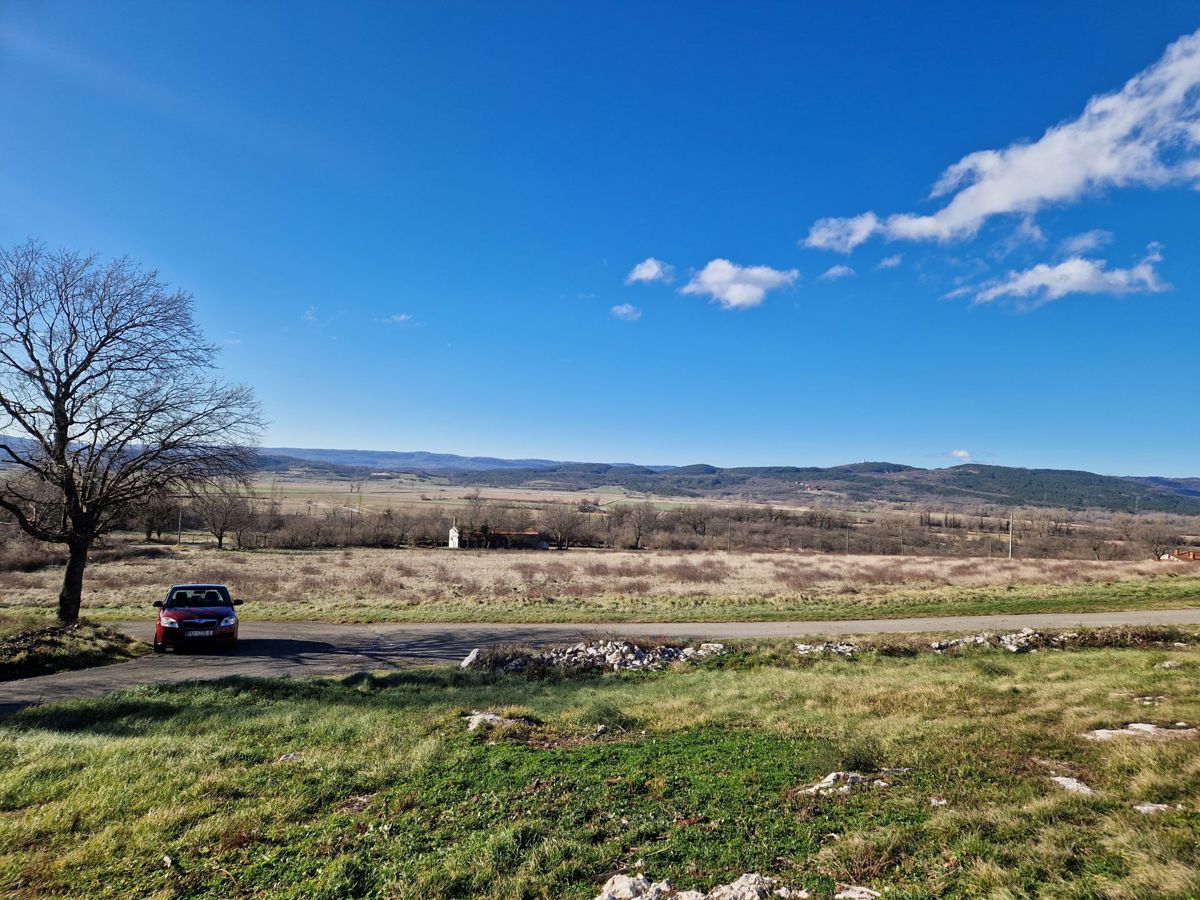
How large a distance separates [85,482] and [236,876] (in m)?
17.6

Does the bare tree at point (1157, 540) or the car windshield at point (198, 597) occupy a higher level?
the car windshield at point (198, 597)

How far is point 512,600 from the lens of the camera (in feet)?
99.9

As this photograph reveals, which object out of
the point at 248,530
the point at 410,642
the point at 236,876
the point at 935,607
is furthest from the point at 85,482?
the point at 248,530

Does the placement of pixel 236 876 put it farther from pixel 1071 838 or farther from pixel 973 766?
pixel 973 766

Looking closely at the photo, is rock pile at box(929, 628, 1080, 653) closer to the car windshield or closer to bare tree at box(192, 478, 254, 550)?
the car windshield

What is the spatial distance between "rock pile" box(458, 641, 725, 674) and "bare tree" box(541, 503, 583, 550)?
61451 mm

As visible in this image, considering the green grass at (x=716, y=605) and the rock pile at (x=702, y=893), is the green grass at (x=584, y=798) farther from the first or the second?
the green grass at (x=716, y=605)

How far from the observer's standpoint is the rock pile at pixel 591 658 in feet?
47.8

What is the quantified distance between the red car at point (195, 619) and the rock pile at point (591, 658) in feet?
22.1

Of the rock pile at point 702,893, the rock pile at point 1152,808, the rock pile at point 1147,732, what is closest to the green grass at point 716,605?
the rock pile at point 1147,732

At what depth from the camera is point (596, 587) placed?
37562 mm

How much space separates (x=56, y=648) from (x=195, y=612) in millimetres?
2814

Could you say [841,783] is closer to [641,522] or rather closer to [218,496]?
[218,496]

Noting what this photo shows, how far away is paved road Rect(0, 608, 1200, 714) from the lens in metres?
12.2
